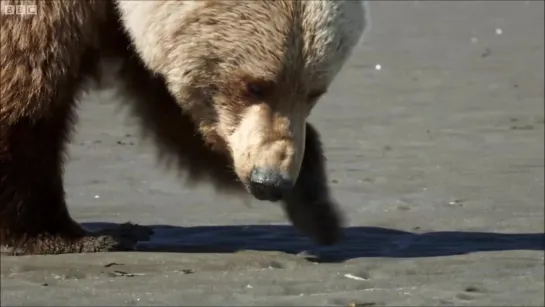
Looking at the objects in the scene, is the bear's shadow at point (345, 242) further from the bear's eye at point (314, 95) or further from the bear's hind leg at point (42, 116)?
the bear's eye at point (314, 95)

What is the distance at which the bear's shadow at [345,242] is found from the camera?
5.92 m

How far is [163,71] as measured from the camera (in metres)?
5.69

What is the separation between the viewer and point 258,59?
5.41m

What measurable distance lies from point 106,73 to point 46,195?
0.63m

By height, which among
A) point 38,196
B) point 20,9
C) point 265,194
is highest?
point 20,9

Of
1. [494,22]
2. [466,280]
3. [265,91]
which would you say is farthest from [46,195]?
[494,22]

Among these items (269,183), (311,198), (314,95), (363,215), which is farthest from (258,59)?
(363,215)

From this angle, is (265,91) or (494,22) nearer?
(265,91)

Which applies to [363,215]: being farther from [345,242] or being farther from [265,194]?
[265,194]

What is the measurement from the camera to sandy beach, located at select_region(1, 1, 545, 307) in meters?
5.06

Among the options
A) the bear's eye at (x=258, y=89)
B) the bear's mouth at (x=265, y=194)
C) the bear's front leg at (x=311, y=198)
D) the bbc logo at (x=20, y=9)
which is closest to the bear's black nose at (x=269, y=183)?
the bear's mouth at (x=265, y=194)

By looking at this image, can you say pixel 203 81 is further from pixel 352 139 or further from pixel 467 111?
pixel 467 111

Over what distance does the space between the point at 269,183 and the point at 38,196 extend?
44.4 inches

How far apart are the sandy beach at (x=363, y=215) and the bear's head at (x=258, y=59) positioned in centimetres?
46
